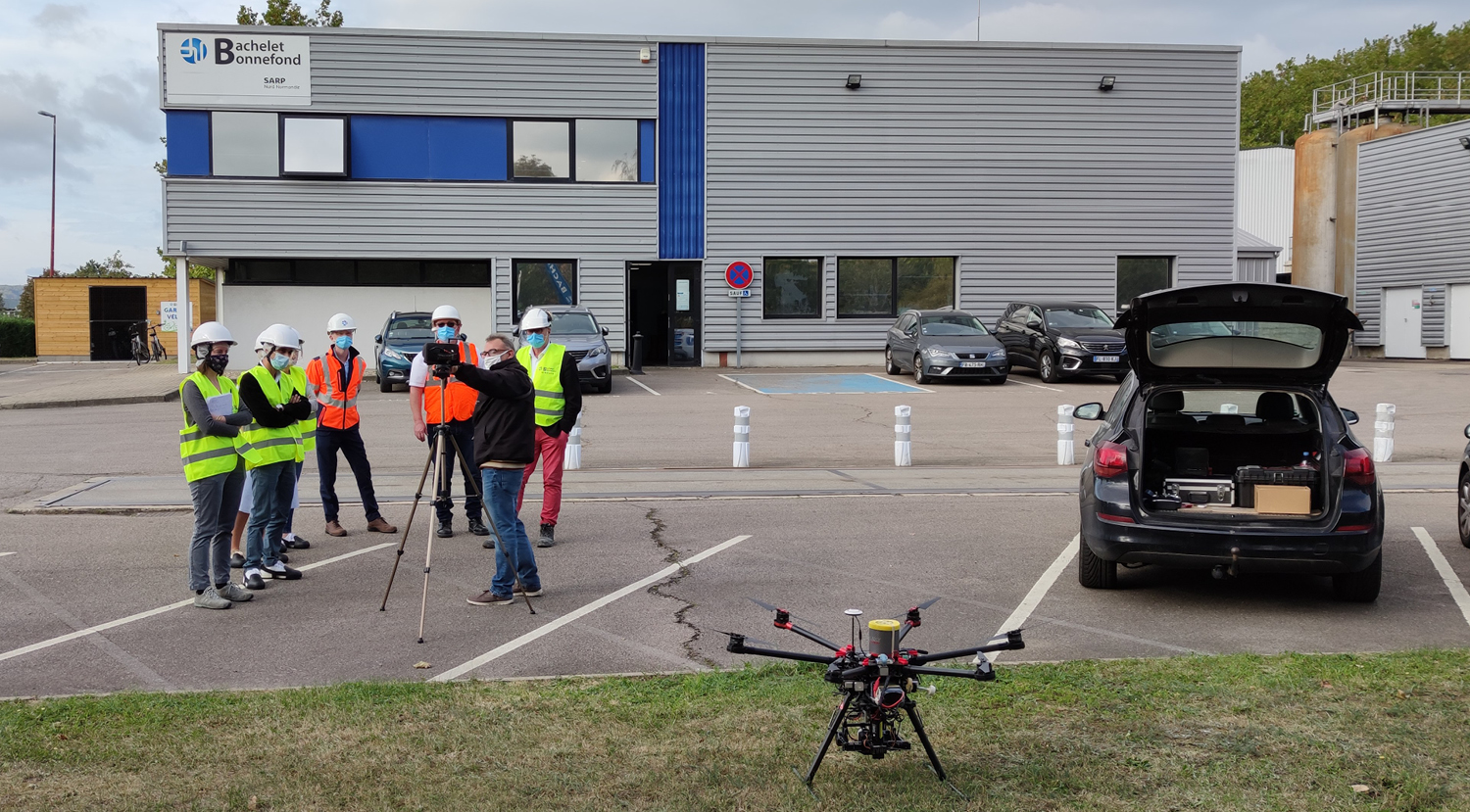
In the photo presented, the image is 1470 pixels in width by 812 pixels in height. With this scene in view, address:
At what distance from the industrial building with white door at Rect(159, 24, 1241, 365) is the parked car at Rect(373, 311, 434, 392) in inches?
220

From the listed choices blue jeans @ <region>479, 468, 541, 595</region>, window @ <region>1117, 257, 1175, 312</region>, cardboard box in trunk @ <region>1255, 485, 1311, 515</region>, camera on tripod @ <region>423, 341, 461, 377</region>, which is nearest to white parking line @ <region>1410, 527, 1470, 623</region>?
→ cardboard box in trunk @ <region>1255, 485, 1311, 515</region>

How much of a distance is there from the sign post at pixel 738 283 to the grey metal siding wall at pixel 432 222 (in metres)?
2.02

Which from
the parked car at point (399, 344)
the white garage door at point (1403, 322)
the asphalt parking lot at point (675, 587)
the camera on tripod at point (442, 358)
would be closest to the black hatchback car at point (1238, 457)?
the asphalt parking lot at point (675, 587)

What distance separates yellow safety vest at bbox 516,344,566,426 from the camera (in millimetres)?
9055

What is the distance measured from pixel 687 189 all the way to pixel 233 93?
1062 centimetres

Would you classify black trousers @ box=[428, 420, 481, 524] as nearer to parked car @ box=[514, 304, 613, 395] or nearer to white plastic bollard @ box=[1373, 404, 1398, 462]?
white plastic bollard @ box=[1373, 404, 1398, 462]

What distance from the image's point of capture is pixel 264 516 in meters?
8.31

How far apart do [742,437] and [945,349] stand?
11342 mm

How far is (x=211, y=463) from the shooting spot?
765 cm

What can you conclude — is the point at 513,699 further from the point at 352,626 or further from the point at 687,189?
the point at 687,189

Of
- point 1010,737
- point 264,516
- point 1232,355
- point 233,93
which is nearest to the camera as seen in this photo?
point 1010,737

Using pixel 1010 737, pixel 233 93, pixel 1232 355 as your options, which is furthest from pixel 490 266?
pixel 1010 737

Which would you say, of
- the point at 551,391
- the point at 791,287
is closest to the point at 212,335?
the point at 551,391

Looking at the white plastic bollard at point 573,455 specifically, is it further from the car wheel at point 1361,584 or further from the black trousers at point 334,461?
the car wheel at point 1361,584
